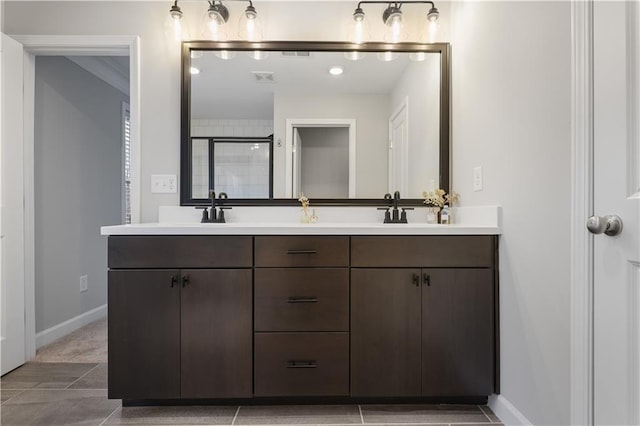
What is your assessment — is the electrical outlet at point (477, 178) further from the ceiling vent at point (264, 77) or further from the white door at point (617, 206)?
the ceiling vent at point (264, 77)

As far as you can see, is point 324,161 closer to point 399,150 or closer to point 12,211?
point 399,150

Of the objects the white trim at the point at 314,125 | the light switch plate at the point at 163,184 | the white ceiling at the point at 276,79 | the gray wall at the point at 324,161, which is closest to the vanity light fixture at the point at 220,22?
the white ceiling at the point at 276,79

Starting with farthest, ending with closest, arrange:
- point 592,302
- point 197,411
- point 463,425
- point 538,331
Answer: point 197,411, point 463,425, point 538,331, point 592,302

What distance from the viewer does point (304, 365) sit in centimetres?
148

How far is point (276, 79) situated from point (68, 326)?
246 cm

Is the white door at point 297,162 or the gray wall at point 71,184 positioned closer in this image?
the white door at point 297,162

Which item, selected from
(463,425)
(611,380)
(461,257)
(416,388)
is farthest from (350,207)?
(611,380)

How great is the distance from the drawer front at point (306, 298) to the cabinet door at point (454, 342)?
1.25ft

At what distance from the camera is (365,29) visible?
2.01 meters

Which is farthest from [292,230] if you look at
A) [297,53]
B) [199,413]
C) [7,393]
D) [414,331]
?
[7,393]

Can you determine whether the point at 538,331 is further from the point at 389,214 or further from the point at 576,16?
the point at 576,16

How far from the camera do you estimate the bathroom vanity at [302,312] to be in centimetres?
146

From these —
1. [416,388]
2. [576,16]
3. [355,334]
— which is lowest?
[416,388]

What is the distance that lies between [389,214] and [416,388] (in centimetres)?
92
